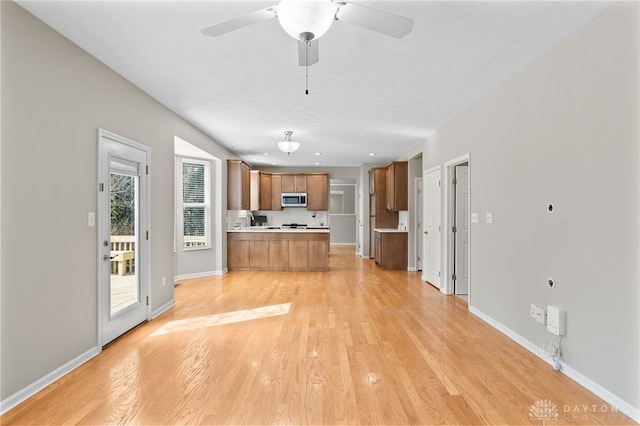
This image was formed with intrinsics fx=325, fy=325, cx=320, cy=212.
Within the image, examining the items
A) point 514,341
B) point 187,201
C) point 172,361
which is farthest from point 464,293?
point 187,201

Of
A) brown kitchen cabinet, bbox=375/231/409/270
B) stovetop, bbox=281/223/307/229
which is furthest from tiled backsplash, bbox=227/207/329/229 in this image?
brown kitchen cabinet, bbox=375/231/409/270

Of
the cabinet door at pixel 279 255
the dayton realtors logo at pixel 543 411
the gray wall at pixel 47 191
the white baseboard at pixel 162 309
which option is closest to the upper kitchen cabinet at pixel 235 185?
the cabinet door at pixel 279 255

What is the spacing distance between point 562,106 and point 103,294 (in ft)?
13.9

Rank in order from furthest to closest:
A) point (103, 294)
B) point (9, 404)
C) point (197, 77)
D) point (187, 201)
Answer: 1. point (187, 201)
2. point (197, 77)
3. point (103, 294)
4. point (9, 404)

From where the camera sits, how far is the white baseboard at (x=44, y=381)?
2.05 metres

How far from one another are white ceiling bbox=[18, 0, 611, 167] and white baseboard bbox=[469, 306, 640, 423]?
2541 millimetres

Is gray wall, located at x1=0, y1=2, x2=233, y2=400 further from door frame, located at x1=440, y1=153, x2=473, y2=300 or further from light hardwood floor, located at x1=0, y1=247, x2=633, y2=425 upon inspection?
door frame, located at x1=440, y1=153, x2=473, y2=300

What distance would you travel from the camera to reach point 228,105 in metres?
4.14

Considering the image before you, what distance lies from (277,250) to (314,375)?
4698 millimetres

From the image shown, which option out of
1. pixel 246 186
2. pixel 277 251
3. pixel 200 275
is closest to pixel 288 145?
pixel 246 186

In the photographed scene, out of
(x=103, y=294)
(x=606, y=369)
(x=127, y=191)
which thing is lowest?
(x=606, y=369)

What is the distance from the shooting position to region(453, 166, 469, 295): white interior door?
488cm

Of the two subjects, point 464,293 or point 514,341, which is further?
point 464,293

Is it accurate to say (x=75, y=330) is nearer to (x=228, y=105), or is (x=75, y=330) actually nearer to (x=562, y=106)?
(x=228, y=105)
